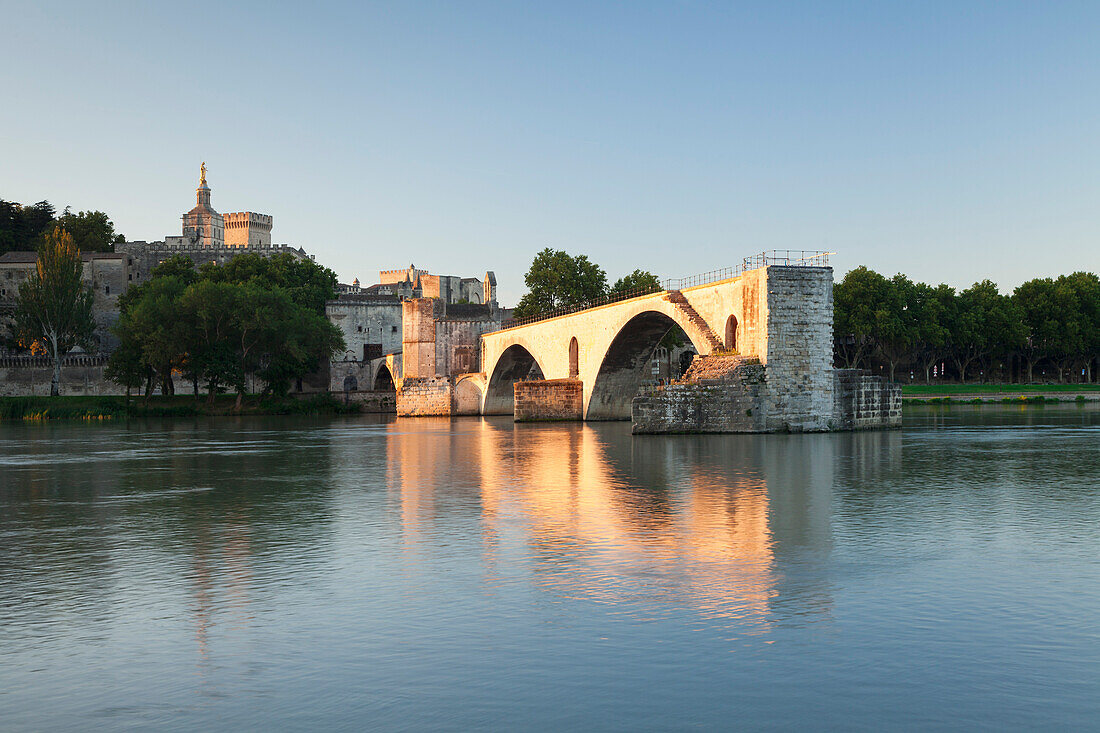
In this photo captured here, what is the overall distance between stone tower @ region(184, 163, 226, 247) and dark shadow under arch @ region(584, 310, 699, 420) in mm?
99180

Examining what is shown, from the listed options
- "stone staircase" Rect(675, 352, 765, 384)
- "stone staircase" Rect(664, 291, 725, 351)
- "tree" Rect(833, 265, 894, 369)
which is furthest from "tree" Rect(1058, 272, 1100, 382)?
"stone staircase" Rect(675, 352, 765, 384)

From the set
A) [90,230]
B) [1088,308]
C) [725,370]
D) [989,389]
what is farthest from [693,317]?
[90,230]

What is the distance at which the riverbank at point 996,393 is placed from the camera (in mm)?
72062

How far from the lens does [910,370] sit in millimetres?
92500

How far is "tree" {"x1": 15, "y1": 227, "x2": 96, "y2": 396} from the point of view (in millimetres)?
71312

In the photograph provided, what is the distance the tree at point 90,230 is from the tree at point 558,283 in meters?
54.5

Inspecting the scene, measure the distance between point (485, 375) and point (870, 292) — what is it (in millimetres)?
30594

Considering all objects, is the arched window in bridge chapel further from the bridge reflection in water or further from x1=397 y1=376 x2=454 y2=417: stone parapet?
x1=397 y1=376 x2=454 y2=417: stone parapet

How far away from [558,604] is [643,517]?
586 centimetres

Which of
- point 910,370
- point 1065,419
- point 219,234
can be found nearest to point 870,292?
point 910,370

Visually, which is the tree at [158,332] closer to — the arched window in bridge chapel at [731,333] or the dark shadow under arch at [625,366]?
the dark shadow under arch at [625,366]

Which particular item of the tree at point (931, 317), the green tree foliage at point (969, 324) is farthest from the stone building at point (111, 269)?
the tree at point (931, 317)

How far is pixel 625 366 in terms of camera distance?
5056 cm

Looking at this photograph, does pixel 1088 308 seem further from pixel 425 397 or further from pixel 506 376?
pixel 425 397
